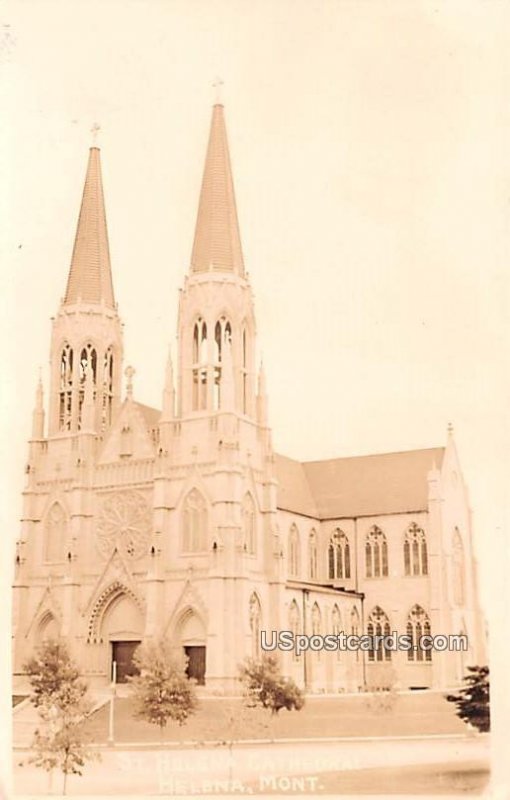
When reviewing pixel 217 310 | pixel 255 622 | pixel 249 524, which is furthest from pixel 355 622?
pixel 217 310

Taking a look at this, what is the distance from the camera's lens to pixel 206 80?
6.38m

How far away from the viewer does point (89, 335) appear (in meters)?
6.60

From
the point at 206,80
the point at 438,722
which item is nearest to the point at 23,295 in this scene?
the point at 206,80

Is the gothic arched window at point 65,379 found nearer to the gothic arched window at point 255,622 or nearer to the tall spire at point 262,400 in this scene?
the tall spire at point 262,400

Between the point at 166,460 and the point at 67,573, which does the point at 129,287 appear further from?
the point at 67,573

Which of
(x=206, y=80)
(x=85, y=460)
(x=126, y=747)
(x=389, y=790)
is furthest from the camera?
(x=85, y=460)

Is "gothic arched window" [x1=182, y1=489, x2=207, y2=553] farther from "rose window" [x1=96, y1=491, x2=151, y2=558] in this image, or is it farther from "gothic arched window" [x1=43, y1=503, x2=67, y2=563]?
"gothic arched window" [x1=43, y1=503, x2=67, y2=563]

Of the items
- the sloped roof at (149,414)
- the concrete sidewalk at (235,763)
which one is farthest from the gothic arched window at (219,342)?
the concrete sidewalk at (235,763)

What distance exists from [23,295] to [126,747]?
9.28 ft

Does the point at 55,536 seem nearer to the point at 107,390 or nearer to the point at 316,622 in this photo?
the point at 107,390

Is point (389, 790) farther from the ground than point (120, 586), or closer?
closer

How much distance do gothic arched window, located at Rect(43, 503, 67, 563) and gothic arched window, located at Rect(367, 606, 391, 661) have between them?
6.76 ft

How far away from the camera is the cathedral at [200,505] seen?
6.22 meters

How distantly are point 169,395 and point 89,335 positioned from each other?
640 mm
